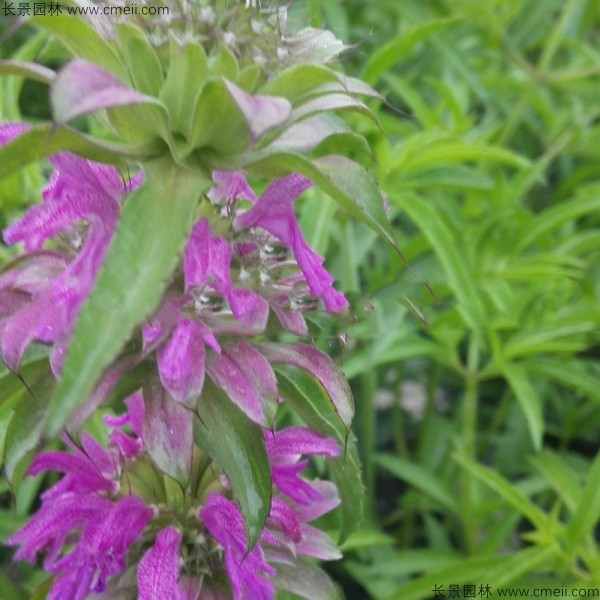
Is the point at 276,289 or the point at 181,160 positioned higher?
the point at 181,160

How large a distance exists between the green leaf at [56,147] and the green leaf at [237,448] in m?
0.16

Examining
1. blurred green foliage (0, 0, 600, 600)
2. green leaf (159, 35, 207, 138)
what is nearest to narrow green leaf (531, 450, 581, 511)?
blurred green foliage (0, 0, 600, 600)

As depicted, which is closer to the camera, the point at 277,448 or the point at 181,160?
the point at 181,160

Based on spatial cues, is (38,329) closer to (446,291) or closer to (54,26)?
(54,26)

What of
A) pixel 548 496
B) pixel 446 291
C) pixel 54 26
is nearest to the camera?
pixel 54 26

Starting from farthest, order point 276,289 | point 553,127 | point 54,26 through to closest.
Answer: point 553,127
point 276,289
point 54,26

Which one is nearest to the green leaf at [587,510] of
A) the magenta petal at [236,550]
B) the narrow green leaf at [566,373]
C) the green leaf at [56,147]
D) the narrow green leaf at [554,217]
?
the narrow green leaf at [566,373]

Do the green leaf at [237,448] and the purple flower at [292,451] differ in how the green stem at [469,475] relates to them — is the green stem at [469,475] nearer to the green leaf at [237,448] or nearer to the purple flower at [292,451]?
the purple flower at [292,451]

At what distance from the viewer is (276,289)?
586 mm

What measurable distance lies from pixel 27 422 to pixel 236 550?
18 cm

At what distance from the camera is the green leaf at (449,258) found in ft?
3.36

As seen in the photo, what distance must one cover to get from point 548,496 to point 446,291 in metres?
0.47

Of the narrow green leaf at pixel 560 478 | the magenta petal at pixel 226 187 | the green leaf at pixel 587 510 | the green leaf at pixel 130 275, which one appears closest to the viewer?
the green leaf at pixel 130 275

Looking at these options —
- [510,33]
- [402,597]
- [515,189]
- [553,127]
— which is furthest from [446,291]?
[510,33]
